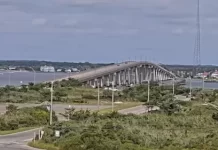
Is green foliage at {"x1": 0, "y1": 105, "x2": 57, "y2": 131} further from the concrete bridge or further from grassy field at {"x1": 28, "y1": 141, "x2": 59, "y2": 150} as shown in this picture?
the concrete bridge

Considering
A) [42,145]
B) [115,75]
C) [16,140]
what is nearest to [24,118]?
[16,140]

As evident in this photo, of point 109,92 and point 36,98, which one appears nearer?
point 36,98

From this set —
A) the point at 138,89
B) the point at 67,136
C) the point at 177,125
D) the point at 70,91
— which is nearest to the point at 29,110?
the point at 177,125

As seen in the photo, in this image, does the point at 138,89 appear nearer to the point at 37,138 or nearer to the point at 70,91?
the point at 70,91

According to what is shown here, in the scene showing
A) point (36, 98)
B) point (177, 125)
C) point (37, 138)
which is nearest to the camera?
point (37, 138)

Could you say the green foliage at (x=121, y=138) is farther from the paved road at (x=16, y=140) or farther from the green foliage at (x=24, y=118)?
the green foliage at (x=24, y=118)

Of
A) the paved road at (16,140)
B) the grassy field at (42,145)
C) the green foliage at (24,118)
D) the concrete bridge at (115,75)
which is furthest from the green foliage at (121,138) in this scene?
the concrete bridge at (115,75)

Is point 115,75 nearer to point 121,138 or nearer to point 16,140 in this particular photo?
point 16,140

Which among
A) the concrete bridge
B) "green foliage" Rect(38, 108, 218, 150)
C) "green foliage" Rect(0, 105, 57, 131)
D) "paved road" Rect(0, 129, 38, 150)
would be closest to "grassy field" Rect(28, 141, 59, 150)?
"green foliage" Rect(38, 108, 218, 150)
